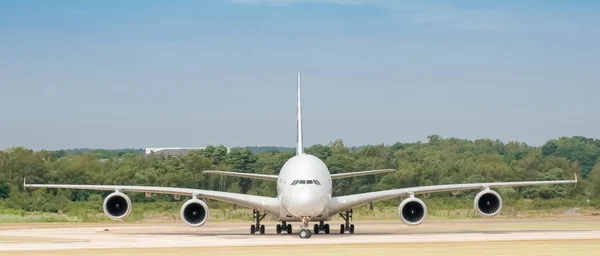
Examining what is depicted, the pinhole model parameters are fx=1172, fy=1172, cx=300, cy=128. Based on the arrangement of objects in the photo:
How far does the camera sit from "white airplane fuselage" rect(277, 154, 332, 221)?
35281 millimetres

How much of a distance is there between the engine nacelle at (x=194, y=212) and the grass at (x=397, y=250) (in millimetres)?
8612

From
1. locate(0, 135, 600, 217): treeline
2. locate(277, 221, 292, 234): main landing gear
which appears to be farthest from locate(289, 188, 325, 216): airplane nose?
locate(0, 135, 600, 217): treeline

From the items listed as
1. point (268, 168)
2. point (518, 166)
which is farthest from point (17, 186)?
point (518, 166)

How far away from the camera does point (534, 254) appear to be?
2555cm

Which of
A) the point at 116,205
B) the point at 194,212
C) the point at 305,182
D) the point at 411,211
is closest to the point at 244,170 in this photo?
the point at 116,205

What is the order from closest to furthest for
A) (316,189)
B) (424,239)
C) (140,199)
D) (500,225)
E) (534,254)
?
(534,254) < (424,239) < (316,189) < (500,225) < (140,199)

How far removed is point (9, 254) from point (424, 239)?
11718 mm

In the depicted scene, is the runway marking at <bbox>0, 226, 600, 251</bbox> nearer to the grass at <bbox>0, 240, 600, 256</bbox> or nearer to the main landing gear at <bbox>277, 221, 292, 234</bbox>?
the main landing gear at <bbox>277, 221, 292, 234</bbox>

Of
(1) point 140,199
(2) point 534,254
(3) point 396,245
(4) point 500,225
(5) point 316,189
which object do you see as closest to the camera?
(2) point 534,254

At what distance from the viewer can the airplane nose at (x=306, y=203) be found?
115ft

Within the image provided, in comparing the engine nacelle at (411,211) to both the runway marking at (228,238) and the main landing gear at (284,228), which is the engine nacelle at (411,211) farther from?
the main landing gear at (284,228)

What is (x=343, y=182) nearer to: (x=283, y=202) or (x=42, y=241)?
(x=283, y=202)

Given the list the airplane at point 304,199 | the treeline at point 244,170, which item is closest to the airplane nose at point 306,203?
the airplane at point 304,199

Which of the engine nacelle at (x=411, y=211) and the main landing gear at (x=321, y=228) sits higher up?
the engine nacelle at (x=411, y=211)
